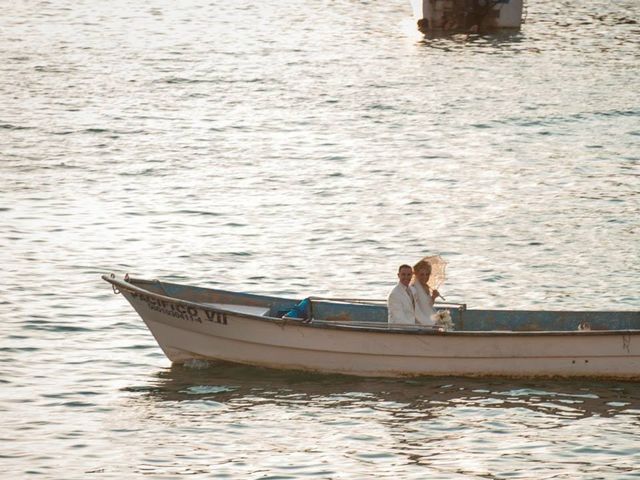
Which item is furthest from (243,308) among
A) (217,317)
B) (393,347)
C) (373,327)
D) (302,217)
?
(302,217)

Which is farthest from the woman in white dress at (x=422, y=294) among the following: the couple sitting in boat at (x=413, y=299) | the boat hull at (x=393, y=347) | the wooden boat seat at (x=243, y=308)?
the wooden boat seat at (x=243, y=308)

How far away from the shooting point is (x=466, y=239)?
119 ft

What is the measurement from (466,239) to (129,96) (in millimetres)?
24492

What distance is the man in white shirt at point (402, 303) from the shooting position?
24297 mm

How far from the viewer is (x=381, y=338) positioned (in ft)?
79.2

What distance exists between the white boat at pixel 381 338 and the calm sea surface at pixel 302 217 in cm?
35

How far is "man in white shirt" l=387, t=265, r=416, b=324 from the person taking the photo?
2430cm

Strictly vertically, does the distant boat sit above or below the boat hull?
above

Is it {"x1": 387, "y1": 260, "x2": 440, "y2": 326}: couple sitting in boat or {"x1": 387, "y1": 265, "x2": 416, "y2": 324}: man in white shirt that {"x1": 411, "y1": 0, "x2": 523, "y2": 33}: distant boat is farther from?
{"x1": 387, "y1": 265, "x2": 416, "y2": 324}: man in white shirt

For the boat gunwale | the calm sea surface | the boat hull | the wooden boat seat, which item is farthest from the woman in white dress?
the wooden boat seat

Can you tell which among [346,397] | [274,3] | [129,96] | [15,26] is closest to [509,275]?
[346,397]

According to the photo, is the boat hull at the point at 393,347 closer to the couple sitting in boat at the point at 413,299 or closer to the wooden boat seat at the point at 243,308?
the couple sitting in boat at the point at 413,299

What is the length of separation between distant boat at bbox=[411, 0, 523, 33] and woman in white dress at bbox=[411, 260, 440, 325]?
51404 mm

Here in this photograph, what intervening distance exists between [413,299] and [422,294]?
0.59 feet
